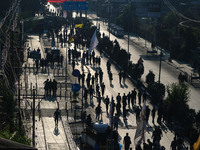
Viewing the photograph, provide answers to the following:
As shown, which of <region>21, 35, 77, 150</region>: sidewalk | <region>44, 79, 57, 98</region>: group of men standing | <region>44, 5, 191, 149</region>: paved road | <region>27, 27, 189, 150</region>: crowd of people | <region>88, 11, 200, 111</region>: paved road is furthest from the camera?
<region>88, 11, 200, 111</region>: paved road

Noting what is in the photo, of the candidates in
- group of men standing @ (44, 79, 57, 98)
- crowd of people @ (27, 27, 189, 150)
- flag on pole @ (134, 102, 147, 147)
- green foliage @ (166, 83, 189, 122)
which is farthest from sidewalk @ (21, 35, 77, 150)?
green foliage @ (166, 83, 189, 122)

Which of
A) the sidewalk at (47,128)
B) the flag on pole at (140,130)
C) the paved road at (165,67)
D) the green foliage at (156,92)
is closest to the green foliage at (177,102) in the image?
the green foliage at (156,92)

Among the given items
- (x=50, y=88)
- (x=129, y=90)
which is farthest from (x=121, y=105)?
(x=129, y=90)

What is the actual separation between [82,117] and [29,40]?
1717 inches

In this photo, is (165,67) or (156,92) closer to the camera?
(156,92)

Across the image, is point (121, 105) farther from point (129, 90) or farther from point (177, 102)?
point (129, 90)

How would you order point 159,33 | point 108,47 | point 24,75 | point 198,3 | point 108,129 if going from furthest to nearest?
point 198,3
point 159,33
point 108,47
point 24,75
point 108,129

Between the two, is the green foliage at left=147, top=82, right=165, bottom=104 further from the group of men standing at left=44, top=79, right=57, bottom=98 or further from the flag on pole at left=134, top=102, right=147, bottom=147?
the flag on pole at left=134, top=102, right=147, bottom=147

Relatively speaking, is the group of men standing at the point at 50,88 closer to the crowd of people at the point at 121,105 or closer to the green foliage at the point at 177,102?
the crowd of people at the point at 121,105

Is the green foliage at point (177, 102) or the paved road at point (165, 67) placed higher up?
the green foliage at point (177, 102)

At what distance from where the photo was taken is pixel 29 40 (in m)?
71.4

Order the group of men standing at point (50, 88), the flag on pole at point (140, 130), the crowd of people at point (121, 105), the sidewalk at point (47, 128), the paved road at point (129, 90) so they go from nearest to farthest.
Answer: the flag on pole at point (140, 130)
the crowd of people at point (121, 105)
the sidewalk at point (47, 128)
the paved road at point (129, 90)
the group of men standing at point (50, 88)

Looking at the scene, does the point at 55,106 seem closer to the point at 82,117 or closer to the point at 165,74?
the point at 82,117

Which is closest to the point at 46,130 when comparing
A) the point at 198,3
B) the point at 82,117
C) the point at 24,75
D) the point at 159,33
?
the point at 82,117
